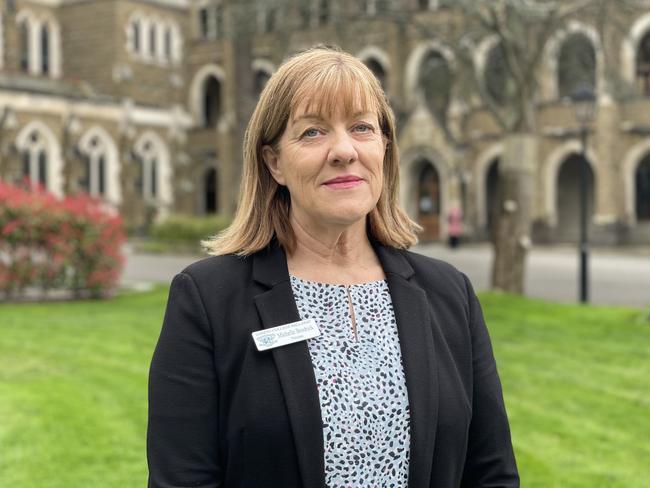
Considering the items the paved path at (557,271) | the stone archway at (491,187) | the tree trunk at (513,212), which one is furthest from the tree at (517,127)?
the stone archway at (491,187)

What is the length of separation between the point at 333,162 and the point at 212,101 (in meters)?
42.6

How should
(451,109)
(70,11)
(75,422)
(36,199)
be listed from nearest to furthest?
(75,422) → (36,199) → (451,109) → (70,11)

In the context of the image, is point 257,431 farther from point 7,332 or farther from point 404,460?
point 7,332

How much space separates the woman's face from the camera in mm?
2328

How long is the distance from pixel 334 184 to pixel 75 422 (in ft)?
15.7

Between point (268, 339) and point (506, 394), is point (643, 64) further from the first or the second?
point (268, 339)

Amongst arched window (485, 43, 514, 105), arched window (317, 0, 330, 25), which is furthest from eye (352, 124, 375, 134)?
arched window (485, 43, 514, 105)

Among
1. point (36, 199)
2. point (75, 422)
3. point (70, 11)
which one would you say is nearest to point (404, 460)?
point (75, 422)

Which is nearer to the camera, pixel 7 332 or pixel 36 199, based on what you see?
pixel 7 332

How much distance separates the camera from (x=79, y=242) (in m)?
14.9

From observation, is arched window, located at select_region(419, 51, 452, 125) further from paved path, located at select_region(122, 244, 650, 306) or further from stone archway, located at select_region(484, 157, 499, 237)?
paved path, located at select_region(122, 244, 650, 306)

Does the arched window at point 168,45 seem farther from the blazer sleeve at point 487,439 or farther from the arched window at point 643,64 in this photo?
the blazer sleeve at point 487,439

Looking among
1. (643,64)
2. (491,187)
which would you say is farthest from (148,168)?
(643,64)

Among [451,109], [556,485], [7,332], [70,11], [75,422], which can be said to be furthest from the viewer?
[70,11]
